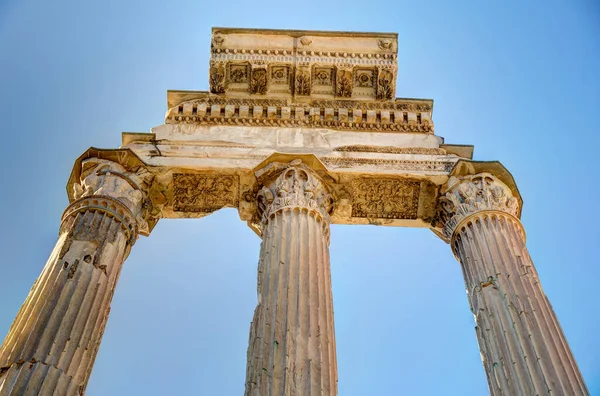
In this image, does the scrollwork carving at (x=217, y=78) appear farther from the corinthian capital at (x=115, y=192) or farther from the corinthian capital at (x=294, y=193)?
the corinthian capital at (x=294, y=193)

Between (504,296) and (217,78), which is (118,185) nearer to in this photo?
(217,78)

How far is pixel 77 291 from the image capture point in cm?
1433

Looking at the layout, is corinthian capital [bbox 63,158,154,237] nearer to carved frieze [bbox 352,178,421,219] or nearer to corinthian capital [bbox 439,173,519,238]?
carved frieze [bbox 352,178,421,219]

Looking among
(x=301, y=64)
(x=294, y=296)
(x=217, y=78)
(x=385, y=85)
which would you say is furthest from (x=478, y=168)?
(x=217, y=78)

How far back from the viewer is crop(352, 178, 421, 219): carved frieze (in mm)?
18562

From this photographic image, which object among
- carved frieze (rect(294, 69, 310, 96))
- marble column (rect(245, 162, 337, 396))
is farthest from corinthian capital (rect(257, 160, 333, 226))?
carved frieze (rect(294, 69, 310, 96))

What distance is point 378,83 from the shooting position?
21.0m

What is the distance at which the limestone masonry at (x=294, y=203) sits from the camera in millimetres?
12930

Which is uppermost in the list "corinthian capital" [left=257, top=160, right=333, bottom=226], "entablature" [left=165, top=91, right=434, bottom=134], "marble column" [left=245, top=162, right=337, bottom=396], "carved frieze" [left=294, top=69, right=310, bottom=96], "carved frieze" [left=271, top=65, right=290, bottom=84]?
"carved frieze" [left=271, top=65, right=290, bottom=84]

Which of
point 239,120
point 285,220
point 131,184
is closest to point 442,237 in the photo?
point 285,220

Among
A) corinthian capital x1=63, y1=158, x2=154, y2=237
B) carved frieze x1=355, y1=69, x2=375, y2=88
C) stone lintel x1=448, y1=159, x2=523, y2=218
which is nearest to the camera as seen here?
corinthian capital x1=63, y1=158, x2=154, y2=237

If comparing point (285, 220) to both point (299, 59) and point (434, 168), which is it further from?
point (299, 59)

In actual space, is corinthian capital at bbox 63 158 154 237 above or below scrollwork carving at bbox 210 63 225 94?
below

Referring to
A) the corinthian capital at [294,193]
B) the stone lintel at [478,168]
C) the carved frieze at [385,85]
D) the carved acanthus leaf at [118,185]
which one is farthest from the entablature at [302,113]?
the corinthian capital at [294,193]
